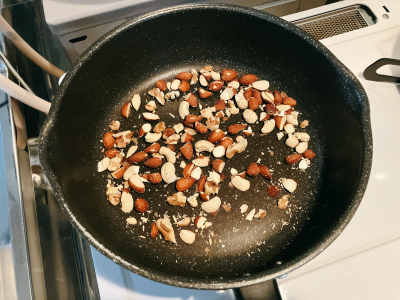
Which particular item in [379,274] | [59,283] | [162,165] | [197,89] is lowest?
[379,274]

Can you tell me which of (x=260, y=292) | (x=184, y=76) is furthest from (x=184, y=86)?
(x=260, y=292)

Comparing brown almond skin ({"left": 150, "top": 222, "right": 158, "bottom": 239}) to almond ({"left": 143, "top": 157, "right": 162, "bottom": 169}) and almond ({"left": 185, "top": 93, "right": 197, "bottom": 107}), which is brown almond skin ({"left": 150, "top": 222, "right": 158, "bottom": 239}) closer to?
almond ({"left": 143, "top": 157, "right": 162, "bottom": 169})

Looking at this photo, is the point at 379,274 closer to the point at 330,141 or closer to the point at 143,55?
the point at 330,141

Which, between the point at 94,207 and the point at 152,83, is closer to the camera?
the point at 94,207

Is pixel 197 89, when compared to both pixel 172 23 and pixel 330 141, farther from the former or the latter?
pixel 330 141

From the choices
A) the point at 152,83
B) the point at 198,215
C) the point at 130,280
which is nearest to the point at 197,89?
the point at 152,83

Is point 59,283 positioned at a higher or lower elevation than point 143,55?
lower

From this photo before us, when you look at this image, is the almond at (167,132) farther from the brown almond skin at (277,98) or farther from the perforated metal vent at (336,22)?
the perforated metal vent at (336,22)
